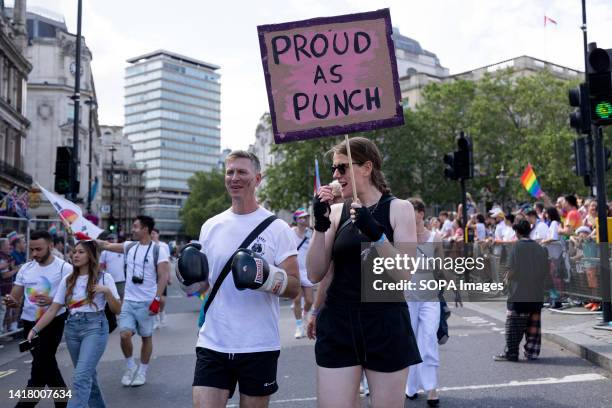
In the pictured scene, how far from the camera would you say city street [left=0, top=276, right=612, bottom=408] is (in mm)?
6098

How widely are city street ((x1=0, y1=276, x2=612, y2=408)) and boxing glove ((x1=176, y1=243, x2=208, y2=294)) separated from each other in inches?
112

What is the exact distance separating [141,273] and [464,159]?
8757 mm

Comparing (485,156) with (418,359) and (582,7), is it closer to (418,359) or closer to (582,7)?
(582,7)

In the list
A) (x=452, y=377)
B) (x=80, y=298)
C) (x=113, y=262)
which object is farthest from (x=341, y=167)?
(x=113, y=262)

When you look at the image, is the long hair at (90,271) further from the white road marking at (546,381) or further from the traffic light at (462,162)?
the traffic light at (462,162)

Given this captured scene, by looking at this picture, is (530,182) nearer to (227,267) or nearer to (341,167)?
(341,167)

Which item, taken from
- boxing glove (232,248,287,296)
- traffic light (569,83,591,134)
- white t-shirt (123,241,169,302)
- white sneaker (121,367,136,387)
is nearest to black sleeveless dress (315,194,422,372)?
boxing glove (232,248,287,296)

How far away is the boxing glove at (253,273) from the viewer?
11.1ft

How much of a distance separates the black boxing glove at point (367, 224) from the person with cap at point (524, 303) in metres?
5.35

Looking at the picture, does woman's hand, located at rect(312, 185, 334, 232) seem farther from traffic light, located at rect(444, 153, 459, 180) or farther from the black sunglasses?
traffic light, located at rect(444, 153, 459, 180)

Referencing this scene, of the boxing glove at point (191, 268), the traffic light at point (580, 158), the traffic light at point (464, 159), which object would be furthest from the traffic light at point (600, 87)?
the boxing glove at point (191, 268)

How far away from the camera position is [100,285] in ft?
18.6

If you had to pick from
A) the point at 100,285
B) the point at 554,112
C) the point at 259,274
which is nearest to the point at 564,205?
the point at 100,285

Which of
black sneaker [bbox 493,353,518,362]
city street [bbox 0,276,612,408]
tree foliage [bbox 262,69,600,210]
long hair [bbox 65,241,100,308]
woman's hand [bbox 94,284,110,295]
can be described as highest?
tree foliage [bbox 262,69,600,210]
